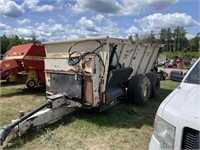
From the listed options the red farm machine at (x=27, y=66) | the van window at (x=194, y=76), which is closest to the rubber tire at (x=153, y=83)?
the red farm machine at (x=27, y=66)

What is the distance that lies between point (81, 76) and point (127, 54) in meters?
1.70

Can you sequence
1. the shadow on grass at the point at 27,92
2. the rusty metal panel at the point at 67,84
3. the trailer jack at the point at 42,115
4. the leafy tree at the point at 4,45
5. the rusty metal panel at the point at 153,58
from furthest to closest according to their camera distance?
the leafy tree at the point at 4,45, the rusty metal panel at the point at 153,58, the shadow on grass at the point at 27,92, the rusty metal panel at the point at 67,84, the trailer jack at the point at 42,115

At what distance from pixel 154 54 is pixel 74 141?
17.4ft

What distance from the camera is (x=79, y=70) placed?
5160mm

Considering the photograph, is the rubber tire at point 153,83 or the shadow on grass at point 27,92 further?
the shadow on grass at point 27,92

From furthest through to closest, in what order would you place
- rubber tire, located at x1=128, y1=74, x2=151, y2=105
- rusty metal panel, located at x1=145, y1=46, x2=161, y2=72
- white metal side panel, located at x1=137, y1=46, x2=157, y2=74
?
1. rusty metal panel, located at x1=145, y1=46, x2=161, y2=72
2. white metal side panel, located at x1=137, y1=46, x2=157, y2=74
3. rubber tire, located at x1=128, y1=74, x2=151, y2=105

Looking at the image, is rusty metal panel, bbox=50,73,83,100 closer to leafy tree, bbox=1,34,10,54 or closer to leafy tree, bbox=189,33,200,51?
leafy tree, bbox=1,34,10,54

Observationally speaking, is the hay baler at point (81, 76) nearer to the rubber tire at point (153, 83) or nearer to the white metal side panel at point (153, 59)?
the rubber tire at point (153, 83)

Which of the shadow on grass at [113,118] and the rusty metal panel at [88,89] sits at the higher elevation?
the rusty metal panel at [88,89]

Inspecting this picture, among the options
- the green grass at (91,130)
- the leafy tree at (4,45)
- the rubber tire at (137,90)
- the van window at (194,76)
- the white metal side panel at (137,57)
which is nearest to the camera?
the van window at (194,76)

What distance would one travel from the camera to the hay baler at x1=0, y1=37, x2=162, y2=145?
4941mm

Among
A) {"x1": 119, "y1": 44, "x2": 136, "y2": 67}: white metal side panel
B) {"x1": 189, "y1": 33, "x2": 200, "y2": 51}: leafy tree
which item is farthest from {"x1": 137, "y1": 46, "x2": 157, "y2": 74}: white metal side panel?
{"x1": 189, "y1": 33, "x2": 200, "y2": 51}: leafy tree

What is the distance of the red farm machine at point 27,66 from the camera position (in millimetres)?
8117

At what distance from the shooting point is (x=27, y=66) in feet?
26.6
